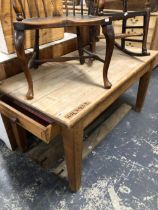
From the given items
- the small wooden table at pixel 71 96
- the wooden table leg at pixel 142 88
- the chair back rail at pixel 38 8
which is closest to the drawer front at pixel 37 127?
the small wooden table at pixel 71 96

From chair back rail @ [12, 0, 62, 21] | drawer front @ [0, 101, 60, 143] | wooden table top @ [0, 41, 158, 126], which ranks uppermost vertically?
chair back rail @ [12, 0, 62, 21]

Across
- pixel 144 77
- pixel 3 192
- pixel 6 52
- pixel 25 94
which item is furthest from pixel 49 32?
pixel 3 192

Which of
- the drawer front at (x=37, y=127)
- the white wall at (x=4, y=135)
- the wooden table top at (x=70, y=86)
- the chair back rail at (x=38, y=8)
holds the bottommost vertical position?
the white wall at (x=4, y=135)

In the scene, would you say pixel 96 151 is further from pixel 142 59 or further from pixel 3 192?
pixel 142 59

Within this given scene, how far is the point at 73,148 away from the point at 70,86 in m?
0.33

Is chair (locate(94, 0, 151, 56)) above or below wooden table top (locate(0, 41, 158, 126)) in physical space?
above

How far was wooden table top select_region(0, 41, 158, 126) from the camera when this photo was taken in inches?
32.3

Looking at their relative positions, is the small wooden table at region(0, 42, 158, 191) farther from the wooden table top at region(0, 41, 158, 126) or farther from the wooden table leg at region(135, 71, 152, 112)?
the wooden table leg at region(135, 71, 152, 112)

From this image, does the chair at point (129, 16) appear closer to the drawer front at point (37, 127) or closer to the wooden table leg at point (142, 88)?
the wooden table leg at point (142, 88)

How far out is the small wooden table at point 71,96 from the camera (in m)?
0.79

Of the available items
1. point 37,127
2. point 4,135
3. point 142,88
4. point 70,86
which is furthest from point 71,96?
point 142,88

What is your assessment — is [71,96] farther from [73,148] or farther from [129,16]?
[129,16]

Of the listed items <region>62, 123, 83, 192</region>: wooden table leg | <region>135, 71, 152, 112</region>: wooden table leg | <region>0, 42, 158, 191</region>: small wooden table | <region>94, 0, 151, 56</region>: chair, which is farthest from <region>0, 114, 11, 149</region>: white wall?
<region>135, 71, 152, 112</region>: wooden table leg

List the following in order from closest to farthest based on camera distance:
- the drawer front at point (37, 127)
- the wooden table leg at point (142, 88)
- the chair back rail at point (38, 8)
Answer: the drawer front at point (37, 127), the chair back rail at point (38, 8), the wooden table leg at point (142, 88)
